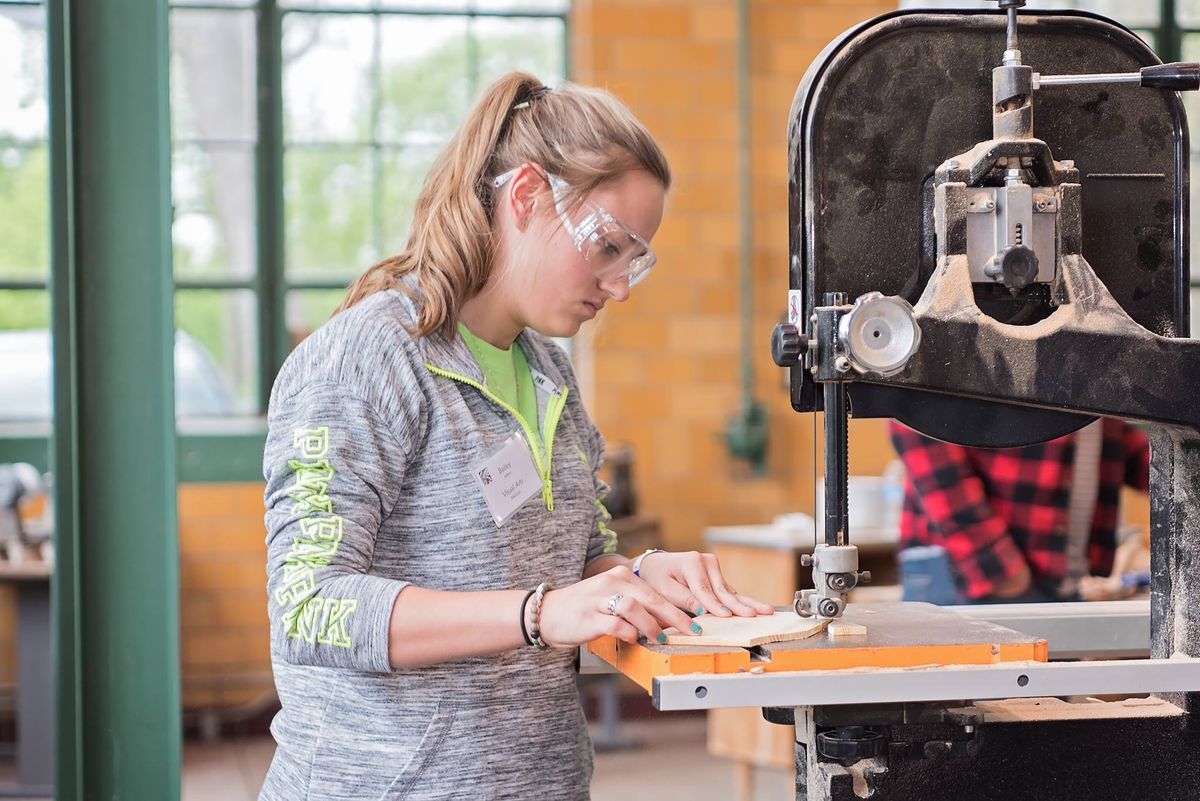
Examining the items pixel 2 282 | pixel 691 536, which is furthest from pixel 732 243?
pixel 2 282

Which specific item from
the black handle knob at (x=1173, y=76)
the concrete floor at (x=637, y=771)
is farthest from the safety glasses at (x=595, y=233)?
the concrete floor at (x=637, y=771)

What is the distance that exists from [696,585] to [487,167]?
0.56 m

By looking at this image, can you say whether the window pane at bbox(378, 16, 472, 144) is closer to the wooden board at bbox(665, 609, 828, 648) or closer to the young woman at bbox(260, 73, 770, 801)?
the young woman at bbox(260, 73, 770, 801)

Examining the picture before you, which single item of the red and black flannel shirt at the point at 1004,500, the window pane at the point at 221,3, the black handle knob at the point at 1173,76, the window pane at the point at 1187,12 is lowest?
the red and black flannel shirt at the point at 1004,500

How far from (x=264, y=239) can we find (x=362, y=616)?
4.37 meters

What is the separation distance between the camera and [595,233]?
1.64 m

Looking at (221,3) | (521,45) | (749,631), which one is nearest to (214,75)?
(221,3)

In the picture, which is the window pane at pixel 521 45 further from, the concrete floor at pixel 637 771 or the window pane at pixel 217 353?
the concrete floor at pixel 637 771

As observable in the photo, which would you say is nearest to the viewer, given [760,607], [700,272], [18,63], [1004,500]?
[760,607]

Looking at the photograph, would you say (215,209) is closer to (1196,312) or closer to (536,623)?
(1196,312)

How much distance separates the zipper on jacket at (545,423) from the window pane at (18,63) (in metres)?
4.21

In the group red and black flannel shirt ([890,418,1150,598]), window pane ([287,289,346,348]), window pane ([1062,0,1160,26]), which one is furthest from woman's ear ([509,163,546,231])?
window pane ([1062,0,1160,26])

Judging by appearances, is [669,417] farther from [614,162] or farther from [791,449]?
[614,162]

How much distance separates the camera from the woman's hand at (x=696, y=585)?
153cm
